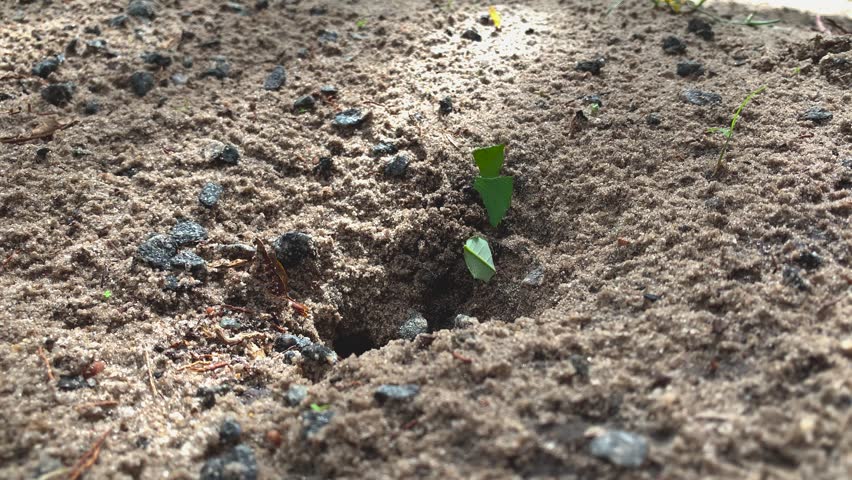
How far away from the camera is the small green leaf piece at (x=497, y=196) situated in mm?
1756

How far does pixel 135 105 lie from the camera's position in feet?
6.69

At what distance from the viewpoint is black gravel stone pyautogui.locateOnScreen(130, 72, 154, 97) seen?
2.08 meters

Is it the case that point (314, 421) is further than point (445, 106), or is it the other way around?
point (445, 106)

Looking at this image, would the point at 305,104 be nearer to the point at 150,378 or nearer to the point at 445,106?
the point at 445,106

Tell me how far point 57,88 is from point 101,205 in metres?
0.54

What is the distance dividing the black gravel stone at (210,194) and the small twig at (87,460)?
26.7 inches

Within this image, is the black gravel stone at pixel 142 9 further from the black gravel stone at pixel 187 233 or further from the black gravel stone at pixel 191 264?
the black gravel stone at pixel 191 264

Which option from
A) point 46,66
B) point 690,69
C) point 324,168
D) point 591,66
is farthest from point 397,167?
point 46,66

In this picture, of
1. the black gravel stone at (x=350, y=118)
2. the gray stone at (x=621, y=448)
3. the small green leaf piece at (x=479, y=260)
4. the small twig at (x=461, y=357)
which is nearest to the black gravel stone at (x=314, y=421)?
the small twig at (x=461, y=357)

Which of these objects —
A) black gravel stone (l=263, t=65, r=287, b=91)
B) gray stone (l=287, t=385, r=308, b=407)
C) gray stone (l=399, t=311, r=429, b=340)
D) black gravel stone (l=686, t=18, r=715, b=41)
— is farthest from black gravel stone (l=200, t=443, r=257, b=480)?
black gravel stone (l=686, t=18, r=715, b=41)

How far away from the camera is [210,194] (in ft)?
5.90

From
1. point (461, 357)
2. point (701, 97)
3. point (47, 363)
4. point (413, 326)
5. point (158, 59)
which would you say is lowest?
point (413, 326)

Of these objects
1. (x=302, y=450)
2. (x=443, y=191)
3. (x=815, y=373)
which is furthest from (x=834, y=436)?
(x=443, y=191)

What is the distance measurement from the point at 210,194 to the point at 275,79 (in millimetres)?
513
